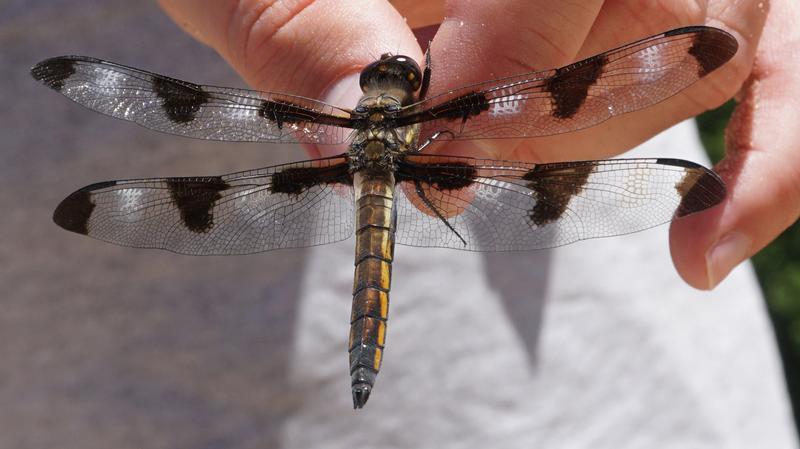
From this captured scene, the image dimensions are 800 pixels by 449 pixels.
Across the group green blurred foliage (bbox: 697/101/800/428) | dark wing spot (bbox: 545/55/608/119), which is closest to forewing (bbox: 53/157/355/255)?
dark wing spot (bbox: 545/55/608/119)

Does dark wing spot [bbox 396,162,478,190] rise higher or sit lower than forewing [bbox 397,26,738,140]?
lower

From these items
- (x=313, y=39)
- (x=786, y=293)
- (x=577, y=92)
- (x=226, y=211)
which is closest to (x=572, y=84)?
(x=577, y=92)

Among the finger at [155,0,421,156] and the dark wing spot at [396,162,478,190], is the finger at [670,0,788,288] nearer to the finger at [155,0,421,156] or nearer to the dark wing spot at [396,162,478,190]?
the dark wing spot at [396,162,478,190]

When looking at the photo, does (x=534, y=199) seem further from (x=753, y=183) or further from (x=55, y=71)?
(x=55, y=71)

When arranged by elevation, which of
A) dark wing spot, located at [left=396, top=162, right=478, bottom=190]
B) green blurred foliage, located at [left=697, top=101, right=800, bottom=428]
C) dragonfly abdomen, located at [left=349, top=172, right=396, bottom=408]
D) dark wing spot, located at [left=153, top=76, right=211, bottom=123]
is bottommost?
dragonfly abdomen, located at [left=349, top=172, right=396, bottom=408]

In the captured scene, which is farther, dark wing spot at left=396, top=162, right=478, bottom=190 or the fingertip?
the fingertip

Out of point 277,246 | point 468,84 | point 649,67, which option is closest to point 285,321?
point 277,246

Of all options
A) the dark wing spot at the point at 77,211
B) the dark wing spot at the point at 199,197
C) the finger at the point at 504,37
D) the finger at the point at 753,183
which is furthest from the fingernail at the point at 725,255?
the dark wing spot at the point at 77,211
